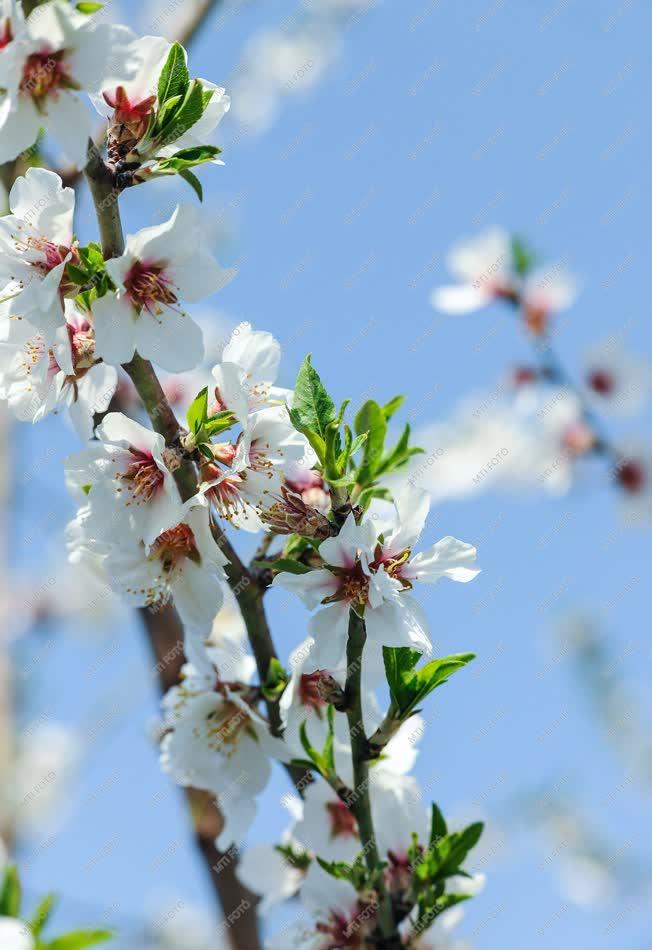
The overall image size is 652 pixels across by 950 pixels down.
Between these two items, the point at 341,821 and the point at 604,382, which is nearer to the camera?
the point at 341,821

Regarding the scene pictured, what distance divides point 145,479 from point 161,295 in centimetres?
22

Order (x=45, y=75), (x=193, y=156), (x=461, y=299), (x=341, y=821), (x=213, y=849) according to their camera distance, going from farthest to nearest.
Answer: (x=461, y=299) < (x=213, y=849) < (x=341, y=821) < (x=193, y=156) < (x=45, y=75)

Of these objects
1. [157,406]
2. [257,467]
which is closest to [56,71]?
[157,406]

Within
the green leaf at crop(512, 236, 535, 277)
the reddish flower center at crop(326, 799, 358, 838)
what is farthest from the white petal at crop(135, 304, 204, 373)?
the green leaf at crop(512, 236, 535, 277)

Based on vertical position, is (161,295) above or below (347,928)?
above

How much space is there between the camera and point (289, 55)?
816 cm

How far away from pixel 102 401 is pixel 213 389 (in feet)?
0.47

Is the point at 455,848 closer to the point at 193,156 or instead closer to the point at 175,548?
the point at 175,548

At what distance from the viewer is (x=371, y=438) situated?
1.14 m

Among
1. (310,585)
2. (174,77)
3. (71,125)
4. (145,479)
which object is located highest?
(174,77)

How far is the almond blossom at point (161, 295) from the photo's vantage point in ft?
3.62

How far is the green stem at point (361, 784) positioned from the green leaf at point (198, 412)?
30 cm

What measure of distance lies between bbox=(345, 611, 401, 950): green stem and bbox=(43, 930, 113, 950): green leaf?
12.5 inches

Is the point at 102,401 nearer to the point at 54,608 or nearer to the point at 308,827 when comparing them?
the point at 308,827
